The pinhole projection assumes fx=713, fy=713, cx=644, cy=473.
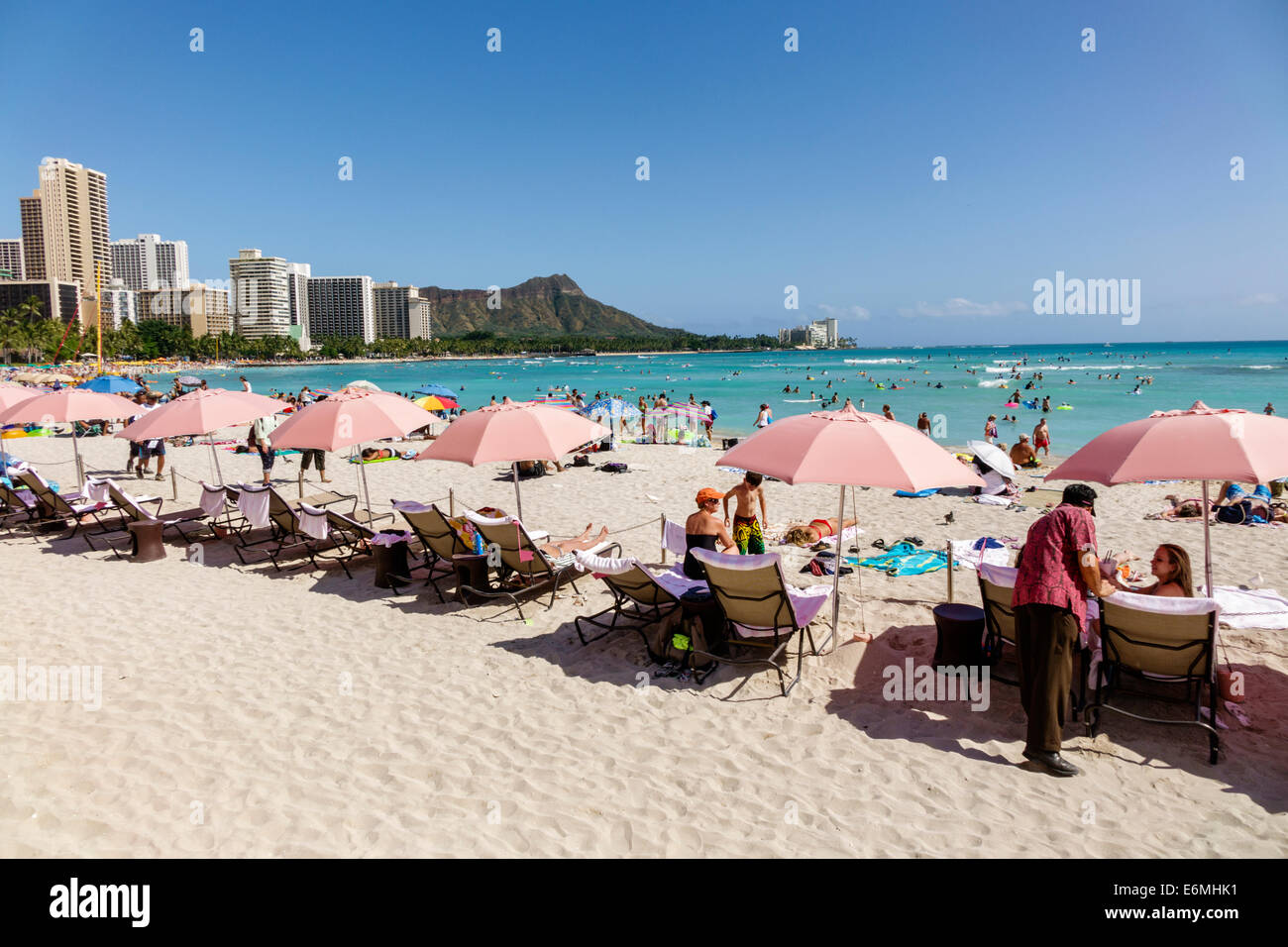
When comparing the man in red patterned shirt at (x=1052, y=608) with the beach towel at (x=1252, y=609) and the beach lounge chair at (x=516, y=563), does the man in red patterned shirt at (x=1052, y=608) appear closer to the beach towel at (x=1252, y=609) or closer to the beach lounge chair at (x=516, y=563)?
the beach towel at (x=1252, y=609)

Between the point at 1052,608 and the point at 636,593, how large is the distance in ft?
9.69

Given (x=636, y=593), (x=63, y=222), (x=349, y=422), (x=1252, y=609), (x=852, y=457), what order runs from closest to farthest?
(x=852, y=457) → (x=1252, y=609) → (x=636, y=593) → (x=349, y=422) → (x=63, y=222)

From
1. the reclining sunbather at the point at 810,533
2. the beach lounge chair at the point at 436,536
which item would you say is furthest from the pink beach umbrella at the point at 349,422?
the reclining sunbather at the point at 810,533

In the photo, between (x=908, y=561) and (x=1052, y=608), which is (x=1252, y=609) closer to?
(x=1052, y=608)

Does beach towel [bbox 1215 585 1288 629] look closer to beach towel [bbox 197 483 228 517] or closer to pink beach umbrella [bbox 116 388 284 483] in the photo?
pink beach umbrella [bbox 116 388 284 483]

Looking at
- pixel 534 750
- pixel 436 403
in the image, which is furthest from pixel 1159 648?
pixel 436 403

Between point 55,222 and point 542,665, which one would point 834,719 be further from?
point 55,222

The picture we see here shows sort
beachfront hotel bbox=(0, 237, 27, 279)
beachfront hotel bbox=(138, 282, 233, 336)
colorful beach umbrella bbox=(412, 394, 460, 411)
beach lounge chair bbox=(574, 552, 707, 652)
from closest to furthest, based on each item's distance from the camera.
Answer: beach lounge chair bbox=(574, 552, 707, 652), colorful beach umbrella bbox=(412, 394, 460, 411), beachfront hotel bbox=(138, 282, 233, 336), beachfront hotel bbox=(0, 237, 27, 279)

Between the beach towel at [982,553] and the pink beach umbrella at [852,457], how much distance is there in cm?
252

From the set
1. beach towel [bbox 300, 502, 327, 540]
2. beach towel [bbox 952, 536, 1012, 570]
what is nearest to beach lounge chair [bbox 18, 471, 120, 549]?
beach towel [bbox 300, 502, 327, 540]

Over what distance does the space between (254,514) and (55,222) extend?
198m

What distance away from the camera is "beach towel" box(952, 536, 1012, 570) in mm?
7156

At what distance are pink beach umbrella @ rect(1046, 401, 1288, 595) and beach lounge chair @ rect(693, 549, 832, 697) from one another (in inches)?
72.4

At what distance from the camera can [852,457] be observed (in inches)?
186
